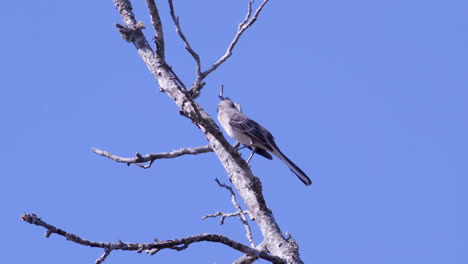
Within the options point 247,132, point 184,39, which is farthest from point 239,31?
point 247,132

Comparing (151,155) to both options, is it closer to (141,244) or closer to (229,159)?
(229,159)

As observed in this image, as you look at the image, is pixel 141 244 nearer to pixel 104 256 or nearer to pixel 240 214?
pixel 104 256

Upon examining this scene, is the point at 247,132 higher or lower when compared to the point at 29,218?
higher

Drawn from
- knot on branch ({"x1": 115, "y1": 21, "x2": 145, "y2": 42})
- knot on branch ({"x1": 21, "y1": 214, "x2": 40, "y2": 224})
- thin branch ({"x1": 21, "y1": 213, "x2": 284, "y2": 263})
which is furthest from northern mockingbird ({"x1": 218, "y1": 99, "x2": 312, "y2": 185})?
knot on branch ({"x1": 21, "y1": 214, "x2": 40, "y2": 224})

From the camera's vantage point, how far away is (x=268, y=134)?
29.1ft

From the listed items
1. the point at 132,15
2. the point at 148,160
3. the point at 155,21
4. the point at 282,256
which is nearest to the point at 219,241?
the point at 282,256

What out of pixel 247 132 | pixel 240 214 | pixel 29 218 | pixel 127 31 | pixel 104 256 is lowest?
pixel 104 256

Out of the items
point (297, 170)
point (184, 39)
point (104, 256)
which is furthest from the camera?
point (297, 170)

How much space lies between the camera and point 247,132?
8.84 metres

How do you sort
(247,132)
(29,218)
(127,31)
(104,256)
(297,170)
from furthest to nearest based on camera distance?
1. (247,132)
2. (297,170)
3. (127,31)
4. (104,256)
5. (29,218)

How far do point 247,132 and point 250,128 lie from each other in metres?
0.07

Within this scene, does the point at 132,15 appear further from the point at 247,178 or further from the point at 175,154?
the point at 247,178

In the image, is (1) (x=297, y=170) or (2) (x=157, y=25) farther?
(1) (x=297, y=170)

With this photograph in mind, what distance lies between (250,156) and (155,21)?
2216 mm
